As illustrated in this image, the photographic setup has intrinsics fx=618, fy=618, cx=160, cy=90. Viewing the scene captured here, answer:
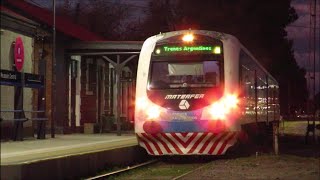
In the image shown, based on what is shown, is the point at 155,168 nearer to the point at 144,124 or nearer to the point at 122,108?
the point at 144,124

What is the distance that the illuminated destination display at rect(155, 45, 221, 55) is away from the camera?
53.1 ft

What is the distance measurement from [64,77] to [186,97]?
36.7 feet

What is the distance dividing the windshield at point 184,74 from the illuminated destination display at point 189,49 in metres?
0.28

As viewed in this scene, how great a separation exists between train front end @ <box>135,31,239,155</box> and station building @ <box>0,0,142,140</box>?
10.5 feet

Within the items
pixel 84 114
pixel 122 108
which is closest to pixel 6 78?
pixel 84 114

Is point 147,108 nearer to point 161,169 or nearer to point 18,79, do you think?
point 161,169

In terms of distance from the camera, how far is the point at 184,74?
1612cm

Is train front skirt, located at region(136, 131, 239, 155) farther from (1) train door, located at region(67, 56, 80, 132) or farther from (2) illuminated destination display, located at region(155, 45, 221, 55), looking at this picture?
(1) train door, located at region(67, 56, 80, 132)

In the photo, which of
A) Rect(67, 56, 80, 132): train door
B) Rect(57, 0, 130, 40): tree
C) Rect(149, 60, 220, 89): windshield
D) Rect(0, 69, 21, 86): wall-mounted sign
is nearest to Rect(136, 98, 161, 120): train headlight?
Rect(149, 60, 220, 89): windshield

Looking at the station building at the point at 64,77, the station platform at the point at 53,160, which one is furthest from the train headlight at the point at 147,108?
the station building at the point at 64,77

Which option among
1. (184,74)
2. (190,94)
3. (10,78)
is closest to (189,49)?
(184,74)

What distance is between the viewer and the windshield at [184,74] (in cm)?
1591

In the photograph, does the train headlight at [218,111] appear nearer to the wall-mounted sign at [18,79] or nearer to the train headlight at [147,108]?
the train headlight at [147,108]

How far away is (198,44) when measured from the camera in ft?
53.5
